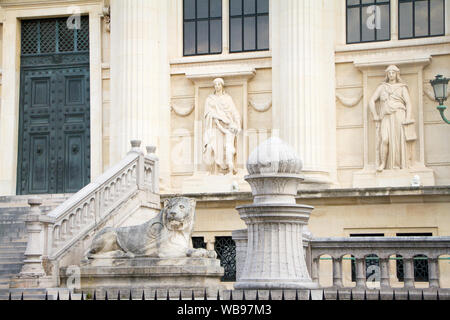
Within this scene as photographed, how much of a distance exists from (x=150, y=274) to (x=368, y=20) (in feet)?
35.4

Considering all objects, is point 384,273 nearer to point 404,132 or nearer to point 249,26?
point 404,132

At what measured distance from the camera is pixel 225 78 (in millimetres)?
27000

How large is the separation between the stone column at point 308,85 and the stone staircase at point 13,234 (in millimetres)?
6275

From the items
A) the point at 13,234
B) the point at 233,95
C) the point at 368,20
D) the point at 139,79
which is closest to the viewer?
the point at 13,234

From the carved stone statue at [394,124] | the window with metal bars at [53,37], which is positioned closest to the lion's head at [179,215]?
the carved stone statue at [394,124]

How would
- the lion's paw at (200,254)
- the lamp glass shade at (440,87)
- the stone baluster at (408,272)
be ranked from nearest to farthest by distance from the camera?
the stone baluster at (408,272) → the lion's paw at (200,254) → the lamp glass shade at (440,87)

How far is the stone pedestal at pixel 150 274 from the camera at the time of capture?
740 inches

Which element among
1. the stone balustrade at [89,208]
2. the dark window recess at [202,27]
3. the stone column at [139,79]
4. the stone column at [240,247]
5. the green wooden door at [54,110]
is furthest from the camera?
the green wooden door at [54,110]

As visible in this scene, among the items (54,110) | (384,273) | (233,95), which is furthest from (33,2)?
(384,273)

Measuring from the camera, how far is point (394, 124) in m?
25.3

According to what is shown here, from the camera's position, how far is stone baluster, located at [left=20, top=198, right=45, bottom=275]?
19.6 meters

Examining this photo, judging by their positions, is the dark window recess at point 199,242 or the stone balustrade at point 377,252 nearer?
the stone balustrade at point 377,252

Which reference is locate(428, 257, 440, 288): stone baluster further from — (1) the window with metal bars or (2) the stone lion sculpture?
(1) the window with metal bars

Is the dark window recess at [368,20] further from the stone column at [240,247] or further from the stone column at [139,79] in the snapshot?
the stone column at [240,247]
